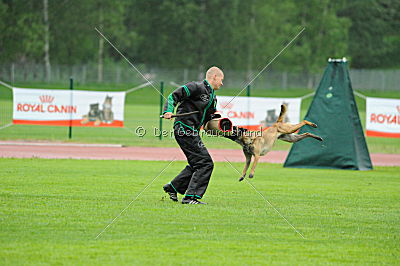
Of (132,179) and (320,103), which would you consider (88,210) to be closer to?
(132,179)

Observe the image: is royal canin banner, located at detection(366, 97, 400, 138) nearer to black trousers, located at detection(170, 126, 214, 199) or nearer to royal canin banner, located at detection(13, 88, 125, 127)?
royal canin banner, located at detection(13, 88, 125, 127)

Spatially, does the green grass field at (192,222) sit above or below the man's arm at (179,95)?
below

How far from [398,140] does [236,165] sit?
44.8 ft

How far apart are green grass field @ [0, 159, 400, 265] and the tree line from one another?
147ft

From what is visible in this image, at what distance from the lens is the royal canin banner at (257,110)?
22.7 meters

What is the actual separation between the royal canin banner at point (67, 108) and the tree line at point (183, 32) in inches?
1315

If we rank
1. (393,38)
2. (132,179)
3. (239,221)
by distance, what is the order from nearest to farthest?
1. (239,221)
2. (132,179)
3. (393,38)

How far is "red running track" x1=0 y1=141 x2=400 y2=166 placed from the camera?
18.5 metres

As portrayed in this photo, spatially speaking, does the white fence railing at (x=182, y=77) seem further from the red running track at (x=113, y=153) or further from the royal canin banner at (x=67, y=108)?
the red running track at (x=113, y=153)

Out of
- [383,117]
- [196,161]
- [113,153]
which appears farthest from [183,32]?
[196,161]

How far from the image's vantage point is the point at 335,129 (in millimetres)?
16781

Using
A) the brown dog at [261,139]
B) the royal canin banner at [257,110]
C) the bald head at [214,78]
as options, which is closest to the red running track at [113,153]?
the royal canin banner at [257,110]

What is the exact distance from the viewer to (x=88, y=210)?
913 cm

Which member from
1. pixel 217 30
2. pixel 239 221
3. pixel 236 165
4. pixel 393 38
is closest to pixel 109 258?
pixel 239 221
